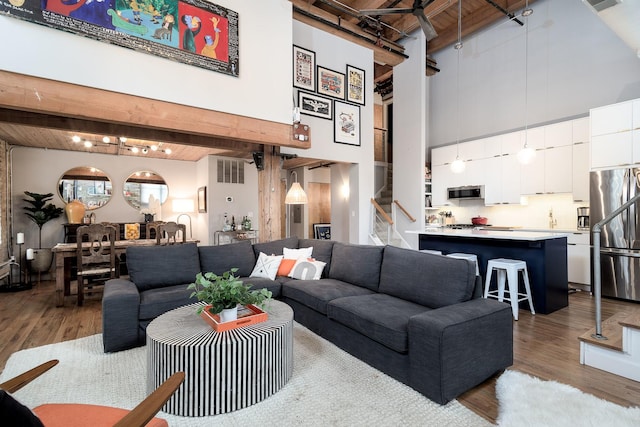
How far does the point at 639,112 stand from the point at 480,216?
10.2 ft

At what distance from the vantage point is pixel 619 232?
4340 mm

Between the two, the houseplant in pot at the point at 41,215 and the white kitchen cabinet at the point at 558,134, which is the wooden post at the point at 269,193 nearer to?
the houseplant in pot at the point at 41,215

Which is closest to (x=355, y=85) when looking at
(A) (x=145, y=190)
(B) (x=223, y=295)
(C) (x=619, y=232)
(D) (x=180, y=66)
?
(D) (x=180, y=66)

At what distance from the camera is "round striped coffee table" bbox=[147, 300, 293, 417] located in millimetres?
1885

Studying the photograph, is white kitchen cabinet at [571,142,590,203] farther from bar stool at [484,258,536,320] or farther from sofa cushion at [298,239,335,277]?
sofa cushion at [298,239,335,277]

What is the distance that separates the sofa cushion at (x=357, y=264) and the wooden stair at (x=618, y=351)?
1767 millimetres

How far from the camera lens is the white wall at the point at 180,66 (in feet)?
9.24

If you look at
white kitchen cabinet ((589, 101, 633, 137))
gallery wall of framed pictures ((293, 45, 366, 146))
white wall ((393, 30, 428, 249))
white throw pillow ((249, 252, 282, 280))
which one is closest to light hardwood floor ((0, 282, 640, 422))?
white throw pillow ((249, 252, 282, 280))

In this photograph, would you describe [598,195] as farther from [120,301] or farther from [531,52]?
[120,301]

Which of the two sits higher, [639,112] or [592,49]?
[592,49]

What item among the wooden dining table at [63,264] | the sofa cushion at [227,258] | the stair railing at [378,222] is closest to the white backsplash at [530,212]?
the stair railing at [378,222]

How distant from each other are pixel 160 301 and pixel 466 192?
6080 millimetres

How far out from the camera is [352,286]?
3383mm

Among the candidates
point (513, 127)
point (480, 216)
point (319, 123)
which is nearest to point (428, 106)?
point (513, 127)
